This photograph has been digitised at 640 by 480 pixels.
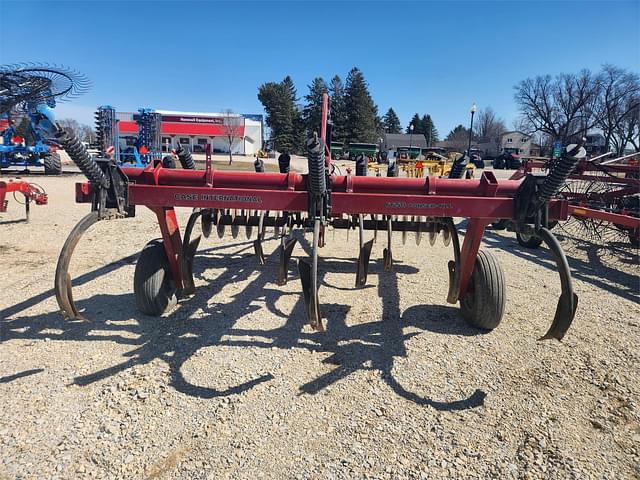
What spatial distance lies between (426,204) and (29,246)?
625 cm

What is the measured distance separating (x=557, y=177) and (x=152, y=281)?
10.8ft

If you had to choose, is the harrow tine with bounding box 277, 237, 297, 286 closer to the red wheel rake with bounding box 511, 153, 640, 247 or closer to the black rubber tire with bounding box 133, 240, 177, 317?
the black rubber tire with bounding box 133, 240, 177, 317

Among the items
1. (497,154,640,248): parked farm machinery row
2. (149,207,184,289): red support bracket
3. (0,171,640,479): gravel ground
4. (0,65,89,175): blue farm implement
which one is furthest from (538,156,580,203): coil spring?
(0,65,89,175): blue farm implement

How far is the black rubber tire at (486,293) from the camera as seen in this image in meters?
3.45

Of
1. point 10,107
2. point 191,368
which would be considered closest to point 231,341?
point 191,368

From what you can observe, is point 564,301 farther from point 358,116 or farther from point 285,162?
point 358,116

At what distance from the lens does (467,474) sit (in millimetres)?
2041

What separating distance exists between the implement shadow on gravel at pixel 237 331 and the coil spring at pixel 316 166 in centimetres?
135

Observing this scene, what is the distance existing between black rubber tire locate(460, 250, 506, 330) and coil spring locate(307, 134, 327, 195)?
173 centimetres

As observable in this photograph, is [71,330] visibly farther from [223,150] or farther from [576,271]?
[223,150]

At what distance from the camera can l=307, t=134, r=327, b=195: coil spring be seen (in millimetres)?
2451

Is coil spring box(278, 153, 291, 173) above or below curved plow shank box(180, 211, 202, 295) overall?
above

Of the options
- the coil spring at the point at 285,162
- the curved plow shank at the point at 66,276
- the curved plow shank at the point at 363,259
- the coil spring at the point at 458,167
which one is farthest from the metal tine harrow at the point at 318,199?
the coil spring at the point at 285,162

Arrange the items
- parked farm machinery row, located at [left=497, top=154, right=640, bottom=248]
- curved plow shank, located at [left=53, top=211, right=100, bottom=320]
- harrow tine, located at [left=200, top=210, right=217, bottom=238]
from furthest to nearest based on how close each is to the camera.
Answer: parked farm machinery row, located at [left=497, top=154, right=640, bottom=248]
harrow tine, located at [left=200, top=210, right=217, bottom=238]
curved plow shank, located at [left=53, top=211, right=100, bottom=320]
